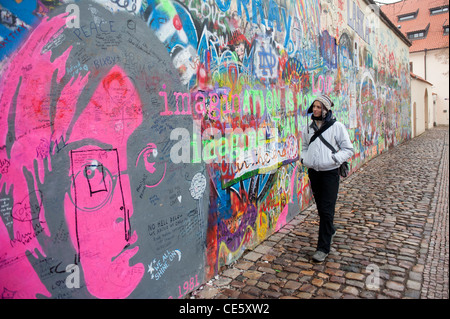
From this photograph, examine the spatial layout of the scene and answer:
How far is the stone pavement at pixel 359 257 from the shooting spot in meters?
3.47

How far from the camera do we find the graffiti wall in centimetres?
201

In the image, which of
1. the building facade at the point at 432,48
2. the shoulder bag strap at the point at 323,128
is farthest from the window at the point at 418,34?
the shoulder bag strap at the point at 323,128

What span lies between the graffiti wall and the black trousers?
83 centimetres

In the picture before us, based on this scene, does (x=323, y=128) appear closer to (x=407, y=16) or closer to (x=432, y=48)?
(x=432, y=48)

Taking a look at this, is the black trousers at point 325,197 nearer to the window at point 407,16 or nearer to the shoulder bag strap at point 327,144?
the shoulder bag strap at point 327,144

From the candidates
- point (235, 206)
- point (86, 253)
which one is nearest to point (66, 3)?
point (86, 253)

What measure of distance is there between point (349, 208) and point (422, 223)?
1.27 meters

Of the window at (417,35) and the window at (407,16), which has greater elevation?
the window at (407,16)

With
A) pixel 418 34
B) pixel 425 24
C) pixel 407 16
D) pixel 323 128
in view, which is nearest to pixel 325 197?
pixel 323 128

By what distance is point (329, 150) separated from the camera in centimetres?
406

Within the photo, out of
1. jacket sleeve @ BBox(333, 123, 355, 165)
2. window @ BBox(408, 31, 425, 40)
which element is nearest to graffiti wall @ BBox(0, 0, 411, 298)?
jacket sleeve @ BBox(333, 123, 355, 165)

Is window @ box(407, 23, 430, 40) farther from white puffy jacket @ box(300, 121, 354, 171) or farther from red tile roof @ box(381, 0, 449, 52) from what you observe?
white puffy jacket @ box(300, 121, 354, 171)

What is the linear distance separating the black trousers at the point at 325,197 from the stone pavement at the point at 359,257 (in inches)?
11.1

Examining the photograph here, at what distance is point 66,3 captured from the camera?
219 centimetres
